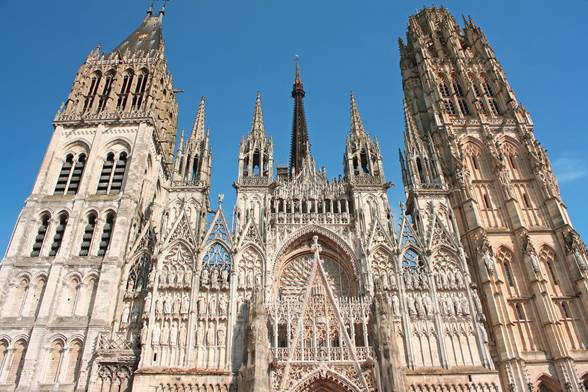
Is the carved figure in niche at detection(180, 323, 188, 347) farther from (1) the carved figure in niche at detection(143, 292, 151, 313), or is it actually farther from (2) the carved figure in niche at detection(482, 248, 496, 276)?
(2) the carved figure in niche at detection(482, 248, 496, 276)

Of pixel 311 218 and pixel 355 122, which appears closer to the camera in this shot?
pixel 311 218

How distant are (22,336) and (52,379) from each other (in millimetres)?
2404

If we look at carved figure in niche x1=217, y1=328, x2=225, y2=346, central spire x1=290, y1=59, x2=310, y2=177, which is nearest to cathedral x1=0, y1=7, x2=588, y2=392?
carved figure in niche x1=217, y1=328, x2=225, y2=346

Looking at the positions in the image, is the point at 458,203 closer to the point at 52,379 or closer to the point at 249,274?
the point at 249,274

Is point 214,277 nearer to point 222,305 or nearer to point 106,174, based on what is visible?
point 222,305

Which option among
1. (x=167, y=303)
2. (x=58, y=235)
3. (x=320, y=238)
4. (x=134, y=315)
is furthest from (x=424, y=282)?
(x=58, y=235)

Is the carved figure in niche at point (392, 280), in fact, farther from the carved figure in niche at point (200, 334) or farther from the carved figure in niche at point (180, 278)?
the carved figure in niche at point (180, 278)

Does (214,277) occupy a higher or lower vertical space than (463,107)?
lower

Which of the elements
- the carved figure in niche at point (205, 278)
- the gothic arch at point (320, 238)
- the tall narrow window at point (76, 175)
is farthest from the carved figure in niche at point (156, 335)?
the tall narrow window at point (76, 175)

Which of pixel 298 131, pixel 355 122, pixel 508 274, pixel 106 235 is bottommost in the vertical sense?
pixel 508 274

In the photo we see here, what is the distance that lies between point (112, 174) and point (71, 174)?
226 centimetres

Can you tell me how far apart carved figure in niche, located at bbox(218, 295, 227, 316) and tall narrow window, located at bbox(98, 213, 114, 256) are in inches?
266

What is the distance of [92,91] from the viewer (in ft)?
→ 99.5

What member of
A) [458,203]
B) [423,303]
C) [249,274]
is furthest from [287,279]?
[458,203]
